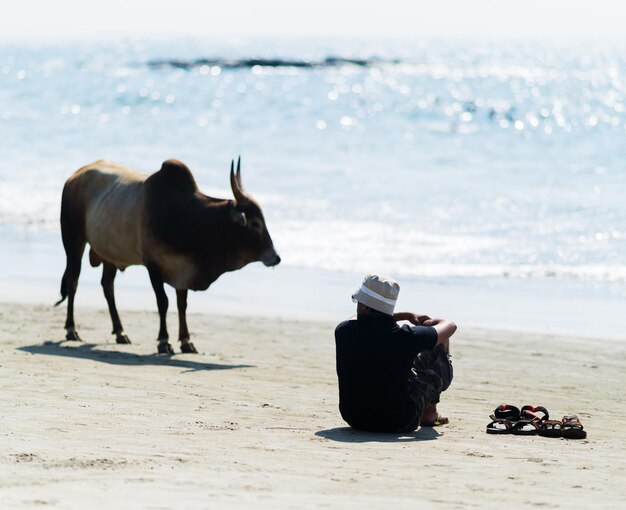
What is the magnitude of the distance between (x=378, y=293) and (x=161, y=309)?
14.2 ft

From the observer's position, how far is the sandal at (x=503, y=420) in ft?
26.3

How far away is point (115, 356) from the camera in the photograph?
10.9m

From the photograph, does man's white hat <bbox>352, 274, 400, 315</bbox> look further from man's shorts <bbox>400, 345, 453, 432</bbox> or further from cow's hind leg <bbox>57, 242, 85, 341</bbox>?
cow's hind leg <bbox>57, 242, 85, 341</bbox>

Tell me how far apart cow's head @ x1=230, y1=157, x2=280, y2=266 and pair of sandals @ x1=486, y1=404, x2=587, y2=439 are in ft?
12.1

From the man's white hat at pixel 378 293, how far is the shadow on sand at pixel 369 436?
705mm

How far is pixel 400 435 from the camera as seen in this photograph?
25.5ft

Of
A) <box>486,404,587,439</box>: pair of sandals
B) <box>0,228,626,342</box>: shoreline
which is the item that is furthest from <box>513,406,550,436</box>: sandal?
<box>0,228,626,342</box>: shoreline

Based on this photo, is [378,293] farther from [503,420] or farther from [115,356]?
[115,356]

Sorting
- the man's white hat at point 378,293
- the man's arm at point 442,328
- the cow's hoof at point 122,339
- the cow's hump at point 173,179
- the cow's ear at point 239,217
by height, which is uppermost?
the cow's hump at point 173,179

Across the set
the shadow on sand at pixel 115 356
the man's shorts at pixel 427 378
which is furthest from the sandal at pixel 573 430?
the shadow on sand at pixel 115 356

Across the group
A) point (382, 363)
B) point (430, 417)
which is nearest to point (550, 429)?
point (430, 417)

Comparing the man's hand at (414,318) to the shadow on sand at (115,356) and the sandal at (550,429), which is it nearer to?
the sandal at (550,429)

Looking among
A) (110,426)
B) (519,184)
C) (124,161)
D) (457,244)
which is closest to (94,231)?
(110,426)

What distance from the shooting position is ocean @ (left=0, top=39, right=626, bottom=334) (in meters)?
16.5
